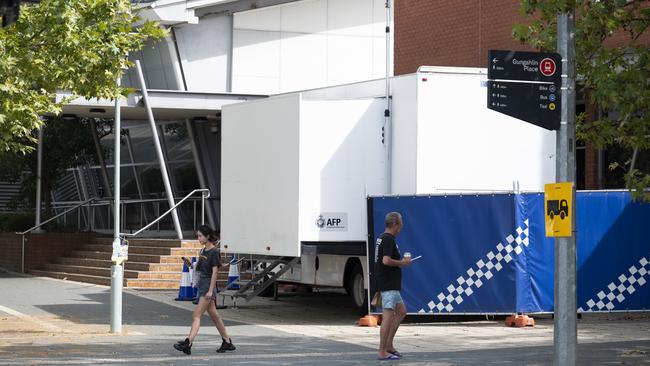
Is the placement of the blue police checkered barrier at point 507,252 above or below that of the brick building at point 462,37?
below

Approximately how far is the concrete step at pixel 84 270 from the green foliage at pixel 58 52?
11998 mm

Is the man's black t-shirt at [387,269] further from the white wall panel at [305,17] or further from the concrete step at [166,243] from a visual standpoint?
the white wall panel at [305,17]

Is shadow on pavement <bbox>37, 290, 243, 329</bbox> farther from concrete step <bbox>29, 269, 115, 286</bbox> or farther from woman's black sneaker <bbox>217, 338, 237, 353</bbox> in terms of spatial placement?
woman's black sneaker <bbox>217, 338, 237, 353</bbox>

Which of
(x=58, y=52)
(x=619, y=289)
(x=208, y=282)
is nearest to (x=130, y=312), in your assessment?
(x=208, y=282)

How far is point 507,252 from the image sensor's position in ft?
63.9

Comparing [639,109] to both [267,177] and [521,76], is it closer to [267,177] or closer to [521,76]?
[521,76]

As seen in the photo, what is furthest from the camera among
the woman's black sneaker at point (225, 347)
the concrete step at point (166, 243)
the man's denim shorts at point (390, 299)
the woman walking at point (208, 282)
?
the concrete step at point (166, 243)

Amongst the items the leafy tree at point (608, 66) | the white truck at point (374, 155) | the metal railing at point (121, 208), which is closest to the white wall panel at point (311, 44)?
the metal railing at point (121, 208)

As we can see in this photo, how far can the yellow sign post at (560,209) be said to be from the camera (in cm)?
1147

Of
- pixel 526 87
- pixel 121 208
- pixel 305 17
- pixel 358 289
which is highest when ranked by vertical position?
pixel 305 17

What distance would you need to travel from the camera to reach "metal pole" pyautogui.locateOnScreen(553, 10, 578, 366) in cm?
1154

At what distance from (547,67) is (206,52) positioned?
2068cm

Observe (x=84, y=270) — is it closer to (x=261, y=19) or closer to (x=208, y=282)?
(x=261, y=19)

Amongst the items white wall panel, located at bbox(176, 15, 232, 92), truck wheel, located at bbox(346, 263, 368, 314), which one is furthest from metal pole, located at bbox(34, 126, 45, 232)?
truck wheel, located at bbox(346, 263, 368, 314)
